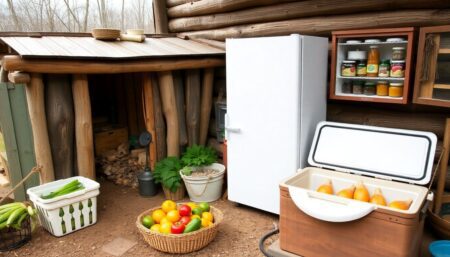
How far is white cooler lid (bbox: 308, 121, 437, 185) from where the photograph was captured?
106 inches

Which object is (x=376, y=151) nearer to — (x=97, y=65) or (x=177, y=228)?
(x=177, y=228)

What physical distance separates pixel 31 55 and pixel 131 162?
222 centimetres

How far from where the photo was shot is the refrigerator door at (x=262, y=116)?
10.5 ft

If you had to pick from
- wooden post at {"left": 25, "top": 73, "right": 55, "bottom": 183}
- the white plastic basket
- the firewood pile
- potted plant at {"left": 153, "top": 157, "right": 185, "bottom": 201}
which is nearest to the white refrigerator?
potted plant at {"left": 153, "top": 157, "right": 185, "bottom": 201}

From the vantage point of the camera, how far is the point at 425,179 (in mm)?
2600

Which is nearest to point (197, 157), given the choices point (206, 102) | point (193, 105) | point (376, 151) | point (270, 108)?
point (193, 105)

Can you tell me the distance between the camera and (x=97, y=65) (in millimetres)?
3744

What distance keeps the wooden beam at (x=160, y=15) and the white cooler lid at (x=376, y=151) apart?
372 cm

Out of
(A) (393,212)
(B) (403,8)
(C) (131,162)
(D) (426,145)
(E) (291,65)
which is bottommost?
(C) (131,162)

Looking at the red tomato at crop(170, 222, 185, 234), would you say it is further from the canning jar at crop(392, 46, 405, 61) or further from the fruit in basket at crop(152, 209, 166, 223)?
the canning jar at crop(392, 46, 405, 61)

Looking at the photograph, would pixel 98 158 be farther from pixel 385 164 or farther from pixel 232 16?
pixel 385 164

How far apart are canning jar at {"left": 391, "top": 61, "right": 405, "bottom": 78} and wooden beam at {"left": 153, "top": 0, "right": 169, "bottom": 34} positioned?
399 cm

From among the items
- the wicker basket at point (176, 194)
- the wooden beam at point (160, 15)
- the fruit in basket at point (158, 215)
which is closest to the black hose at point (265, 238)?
the fruit in basket at point (158, 215)

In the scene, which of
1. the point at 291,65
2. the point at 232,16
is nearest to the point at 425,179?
the point at 291,65
